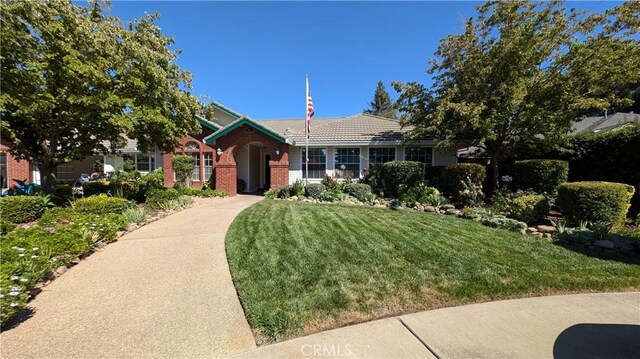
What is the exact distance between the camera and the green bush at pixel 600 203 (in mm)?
6684

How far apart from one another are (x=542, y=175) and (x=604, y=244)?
518cm

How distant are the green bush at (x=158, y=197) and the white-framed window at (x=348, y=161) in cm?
810

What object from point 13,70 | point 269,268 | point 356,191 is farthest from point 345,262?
point 13,70

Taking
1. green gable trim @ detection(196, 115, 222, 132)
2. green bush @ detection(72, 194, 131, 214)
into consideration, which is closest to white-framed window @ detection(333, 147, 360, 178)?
green gable trim @ detection(196, 115, 222, 132)

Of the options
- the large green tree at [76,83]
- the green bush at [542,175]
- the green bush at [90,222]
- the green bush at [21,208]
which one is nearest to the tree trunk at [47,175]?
the large green tree at [76,83]

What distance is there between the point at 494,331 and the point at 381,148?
12.5 meters

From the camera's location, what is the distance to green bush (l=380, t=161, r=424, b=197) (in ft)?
39.9

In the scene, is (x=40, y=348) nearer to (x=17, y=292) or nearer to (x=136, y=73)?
(x=17, y=292)

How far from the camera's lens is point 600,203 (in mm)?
6684

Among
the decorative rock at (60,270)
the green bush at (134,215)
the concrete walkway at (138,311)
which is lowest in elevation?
the concrete walkway at (138,311)

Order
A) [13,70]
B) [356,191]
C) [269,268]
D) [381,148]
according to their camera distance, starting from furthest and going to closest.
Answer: [381,148]
[356,191]
[13,70]
[269,268]

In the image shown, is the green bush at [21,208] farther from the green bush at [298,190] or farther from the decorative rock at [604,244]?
the decorative rock at [604,244]

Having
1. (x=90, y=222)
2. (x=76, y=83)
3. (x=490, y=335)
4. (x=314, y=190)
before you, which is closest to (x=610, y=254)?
(x=490, y=335)

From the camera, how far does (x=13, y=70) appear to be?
23.8ft
